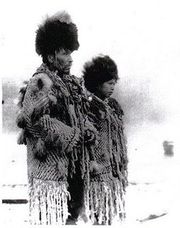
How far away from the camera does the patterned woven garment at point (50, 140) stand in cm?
229

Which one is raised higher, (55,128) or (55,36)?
(55,36)

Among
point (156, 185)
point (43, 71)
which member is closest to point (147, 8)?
point (43, 71)

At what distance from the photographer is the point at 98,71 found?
2984mm

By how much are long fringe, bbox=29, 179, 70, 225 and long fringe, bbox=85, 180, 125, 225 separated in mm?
244

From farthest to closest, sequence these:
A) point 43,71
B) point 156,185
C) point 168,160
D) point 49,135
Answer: point 168,160, point 156,185, point 43,71, point 49,135

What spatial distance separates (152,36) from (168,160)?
2.04 metres

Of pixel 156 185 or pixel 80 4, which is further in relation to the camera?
pixel 156 185

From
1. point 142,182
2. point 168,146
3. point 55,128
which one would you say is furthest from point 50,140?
point 142,182

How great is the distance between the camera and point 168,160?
4.90 m

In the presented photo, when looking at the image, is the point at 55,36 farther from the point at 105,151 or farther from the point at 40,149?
the point at 105,151

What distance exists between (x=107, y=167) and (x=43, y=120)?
71cm

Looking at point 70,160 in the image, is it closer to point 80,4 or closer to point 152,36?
point 80,4

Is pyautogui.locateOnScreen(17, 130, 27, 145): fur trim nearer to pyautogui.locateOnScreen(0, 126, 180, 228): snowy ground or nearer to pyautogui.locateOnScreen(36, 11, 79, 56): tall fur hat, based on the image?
pyautogui.locateOnScreen(0, 126, 180, 228): snowy ground

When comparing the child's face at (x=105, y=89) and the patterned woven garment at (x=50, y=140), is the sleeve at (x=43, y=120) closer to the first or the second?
the patterned woven garment at (x=50, y=140)
